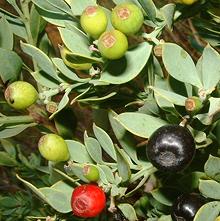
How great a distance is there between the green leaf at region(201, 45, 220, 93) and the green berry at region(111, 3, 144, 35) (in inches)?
3.7

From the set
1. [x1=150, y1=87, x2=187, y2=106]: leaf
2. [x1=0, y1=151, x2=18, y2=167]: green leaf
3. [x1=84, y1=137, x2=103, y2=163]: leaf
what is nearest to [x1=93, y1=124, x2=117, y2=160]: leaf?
[x1=84, y1=137, x2=103, y2=163]: leaf

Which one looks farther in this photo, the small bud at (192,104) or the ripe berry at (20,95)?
the ripe berry at (20,95)

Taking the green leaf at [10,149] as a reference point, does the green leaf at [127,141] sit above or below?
above

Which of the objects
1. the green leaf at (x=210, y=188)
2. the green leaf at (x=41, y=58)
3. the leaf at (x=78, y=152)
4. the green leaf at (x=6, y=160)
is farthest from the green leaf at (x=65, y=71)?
the green leaf at (x=6, y=160)

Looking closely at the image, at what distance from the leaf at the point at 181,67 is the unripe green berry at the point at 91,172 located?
18cm

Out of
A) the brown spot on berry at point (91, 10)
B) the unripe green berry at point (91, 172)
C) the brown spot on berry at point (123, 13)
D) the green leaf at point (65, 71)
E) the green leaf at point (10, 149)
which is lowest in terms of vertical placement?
the green leaf at point (10, 149)

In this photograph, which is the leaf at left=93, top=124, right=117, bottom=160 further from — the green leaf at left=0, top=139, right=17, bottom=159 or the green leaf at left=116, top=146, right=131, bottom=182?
the green leaf at left=0, top=139, right=17, bottom=159

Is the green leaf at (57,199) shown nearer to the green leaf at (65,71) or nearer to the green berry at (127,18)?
the green leaf at (65,71)

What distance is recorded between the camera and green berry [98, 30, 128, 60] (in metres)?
0.62

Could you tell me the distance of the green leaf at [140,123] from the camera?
0.69 metres

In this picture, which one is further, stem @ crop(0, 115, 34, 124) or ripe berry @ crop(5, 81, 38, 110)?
stem @ crop(0, 115, 34, 124)

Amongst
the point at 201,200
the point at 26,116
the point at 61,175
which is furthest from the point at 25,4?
the point at 201,200

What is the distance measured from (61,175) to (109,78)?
8.2 inches

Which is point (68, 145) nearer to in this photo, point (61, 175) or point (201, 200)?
point (61, 175)
